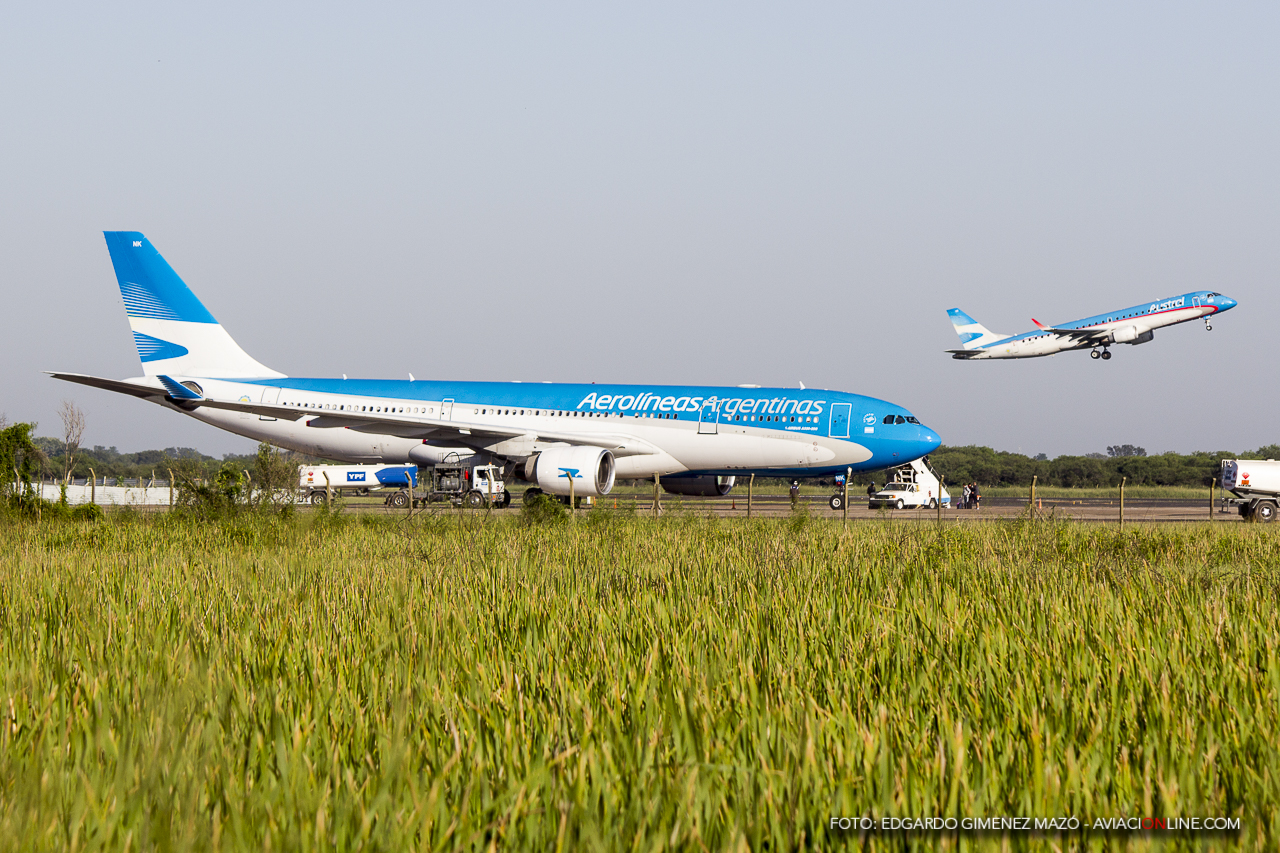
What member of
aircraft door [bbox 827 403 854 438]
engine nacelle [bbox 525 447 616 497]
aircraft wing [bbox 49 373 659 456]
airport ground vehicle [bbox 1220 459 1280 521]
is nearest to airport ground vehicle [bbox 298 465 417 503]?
aircraft wing [bbox 49 373 659 456]

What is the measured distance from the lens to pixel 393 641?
4980mm

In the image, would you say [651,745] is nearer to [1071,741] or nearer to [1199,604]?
[1071,741]

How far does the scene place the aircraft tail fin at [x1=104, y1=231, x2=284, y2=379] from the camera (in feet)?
112

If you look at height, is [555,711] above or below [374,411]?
below

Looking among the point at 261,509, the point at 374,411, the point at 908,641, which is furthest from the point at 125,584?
the point at 374,411

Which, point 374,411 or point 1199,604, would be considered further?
point 374,411

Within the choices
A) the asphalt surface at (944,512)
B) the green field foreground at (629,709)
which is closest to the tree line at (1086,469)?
the asphalt surface at (944,512)

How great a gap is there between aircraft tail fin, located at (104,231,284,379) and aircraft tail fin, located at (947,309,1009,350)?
167ft

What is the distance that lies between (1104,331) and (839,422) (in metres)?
41.4

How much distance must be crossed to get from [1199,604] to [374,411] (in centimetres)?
2722

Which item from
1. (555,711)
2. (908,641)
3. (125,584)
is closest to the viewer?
(555,711)

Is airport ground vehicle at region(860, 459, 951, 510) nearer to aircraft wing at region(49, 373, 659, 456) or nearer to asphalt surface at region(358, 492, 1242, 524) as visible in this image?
asphalt surface at region(358, 492, 1242, 524)

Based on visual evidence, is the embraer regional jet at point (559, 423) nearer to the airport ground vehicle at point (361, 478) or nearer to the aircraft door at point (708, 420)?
the aircraft door at point (708, 420)

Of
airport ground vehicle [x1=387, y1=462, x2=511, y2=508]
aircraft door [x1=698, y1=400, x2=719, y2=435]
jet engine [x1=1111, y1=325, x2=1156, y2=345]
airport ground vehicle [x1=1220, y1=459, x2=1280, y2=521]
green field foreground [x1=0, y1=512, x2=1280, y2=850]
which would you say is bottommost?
green field foreground [x1=0, y1=512, x2=1280, y2=850]
